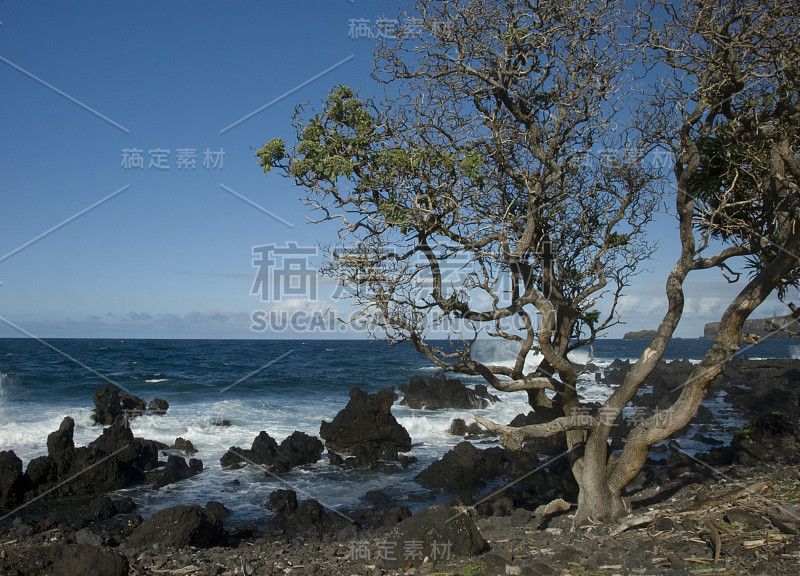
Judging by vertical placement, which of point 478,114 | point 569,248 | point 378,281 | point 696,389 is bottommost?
point 696,389

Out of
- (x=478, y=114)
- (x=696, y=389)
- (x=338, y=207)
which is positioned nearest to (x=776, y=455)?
(x=696, y=389)

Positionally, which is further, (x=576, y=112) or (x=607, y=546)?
(x=576, y=112)

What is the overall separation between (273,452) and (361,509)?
5.37 m

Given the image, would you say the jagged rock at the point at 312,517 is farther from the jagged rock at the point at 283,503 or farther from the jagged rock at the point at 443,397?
the jagged rock at the point at 443,397

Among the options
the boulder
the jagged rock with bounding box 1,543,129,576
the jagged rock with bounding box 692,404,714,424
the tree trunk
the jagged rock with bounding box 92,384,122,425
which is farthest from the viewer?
the jagged rock with bounding box 92,384,122,425

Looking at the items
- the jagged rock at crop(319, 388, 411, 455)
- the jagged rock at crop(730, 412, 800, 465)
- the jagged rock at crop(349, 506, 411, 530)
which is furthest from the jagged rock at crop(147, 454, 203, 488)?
the jagged rock at crop(730, 412, 800, 465)

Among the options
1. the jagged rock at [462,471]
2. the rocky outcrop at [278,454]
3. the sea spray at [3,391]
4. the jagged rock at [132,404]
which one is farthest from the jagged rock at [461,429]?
the sea spray at [3,391]

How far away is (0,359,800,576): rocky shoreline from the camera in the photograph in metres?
6.61

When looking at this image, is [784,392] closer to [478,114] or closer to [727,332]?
[727,332]

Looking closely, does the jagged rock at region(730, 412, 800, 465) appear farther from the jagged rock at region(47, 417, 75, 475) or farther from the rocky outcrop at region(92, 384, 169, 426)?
the rocky outcrop at region(92, 384, 169, 426)

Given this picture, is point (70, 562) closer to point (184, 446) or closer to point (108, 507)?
point (108, 507)

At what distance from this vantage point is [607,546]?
22.9 feet

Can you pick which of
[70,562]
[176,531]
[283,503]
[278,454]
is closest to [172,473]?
[278,454]

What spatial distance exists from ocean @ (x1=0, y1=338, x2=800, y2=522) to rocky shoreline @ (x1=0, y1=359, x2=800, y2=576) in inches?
29.2
